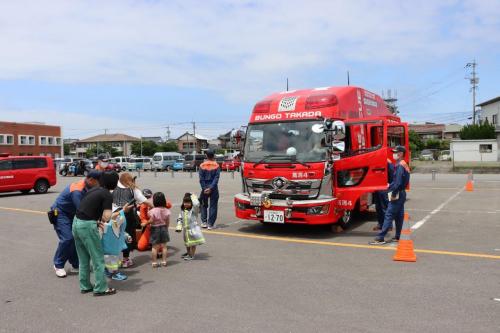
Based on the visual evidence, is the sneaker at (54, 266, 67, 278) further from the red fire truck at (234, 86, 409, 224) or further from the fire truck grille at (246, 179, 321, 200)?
the fire truck grille at (246, 179, 321, 200)

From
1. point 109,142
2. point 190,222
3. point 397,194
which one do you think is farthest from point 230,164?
point 109,142

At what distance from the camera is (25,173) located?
65.2 ft

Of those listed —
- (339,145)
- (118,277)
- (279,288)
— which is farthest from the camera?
(339,145)

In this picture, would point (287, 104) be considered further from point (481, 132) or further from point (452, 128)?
point (452, 128)

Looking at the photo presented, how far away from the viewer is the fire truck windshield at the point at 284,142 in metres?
8.35

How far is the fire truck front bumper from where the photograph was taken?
8.23 m

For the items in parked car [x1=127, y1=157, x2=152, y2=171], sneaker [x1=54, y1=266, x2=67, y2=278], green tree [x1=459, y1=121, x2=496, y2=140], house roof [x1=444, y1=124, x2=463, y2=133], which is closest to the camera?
sneaker [x1=54, y1=266, x2=67, y2=278]

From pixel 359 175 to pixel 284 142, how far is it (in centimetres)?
166

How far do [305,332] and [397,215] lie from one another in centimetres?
459

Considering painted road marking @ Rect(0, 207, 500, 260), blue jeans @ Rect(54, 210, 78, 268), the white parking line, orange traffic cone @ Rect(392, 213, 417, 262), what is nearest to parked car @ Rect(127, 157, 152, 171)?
the white parking line

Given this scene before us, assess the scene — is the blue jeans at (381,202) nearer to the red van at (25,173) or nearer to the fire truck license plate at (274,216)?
the fire truck license plate at (274,216)

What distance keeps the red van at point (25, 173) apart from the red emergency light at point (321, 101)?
51.7ft

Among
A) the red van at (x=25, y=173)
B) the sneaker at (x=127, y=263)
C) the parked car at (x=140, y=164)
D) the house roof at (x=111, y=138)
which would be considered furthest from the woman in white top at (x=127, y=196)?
the house roof at (x=111, y=138)

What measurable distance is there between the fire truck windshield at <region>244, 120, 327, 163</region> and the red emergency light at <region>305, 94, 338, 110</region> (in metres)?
0.44
